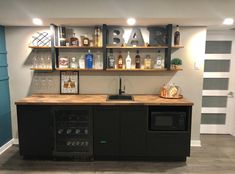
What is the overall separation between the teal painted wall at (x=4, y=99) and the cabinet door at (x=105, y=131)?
5.16 ft

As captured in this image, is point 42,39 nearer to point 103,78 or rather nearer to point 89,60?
point 89,60

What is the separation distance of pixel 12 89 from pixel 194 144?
3.32 m

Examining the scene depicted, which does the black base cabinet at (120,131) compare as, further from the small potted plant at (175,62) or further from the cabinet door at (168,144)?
the small potted plant at (175,62)

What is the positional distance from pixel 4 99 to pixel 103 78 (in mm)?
1659

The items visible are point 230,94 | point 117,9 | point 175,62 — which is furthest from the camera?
point 230,94

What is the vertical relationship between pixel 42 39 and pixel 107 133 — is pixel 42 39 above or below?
above

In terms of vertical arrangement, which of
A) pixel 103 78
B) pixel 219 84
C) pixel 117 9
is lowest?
pixel 219 84

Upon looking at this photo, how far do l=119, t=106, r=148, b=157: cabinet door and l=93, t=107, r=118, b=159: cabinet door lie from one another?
96 millimetres

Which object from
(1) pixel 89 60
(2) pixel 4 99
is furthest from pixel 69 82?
(2) pixel 4 99

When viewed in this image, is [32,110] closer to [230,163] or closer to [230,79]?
[230,163]

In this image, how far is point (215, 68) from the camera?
12.7ft

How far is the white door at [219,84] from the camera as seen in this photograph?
3.80 meters

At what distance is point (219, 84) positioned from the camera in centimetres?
393

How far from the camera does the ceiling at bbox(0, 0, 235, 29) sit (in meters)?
2.63
